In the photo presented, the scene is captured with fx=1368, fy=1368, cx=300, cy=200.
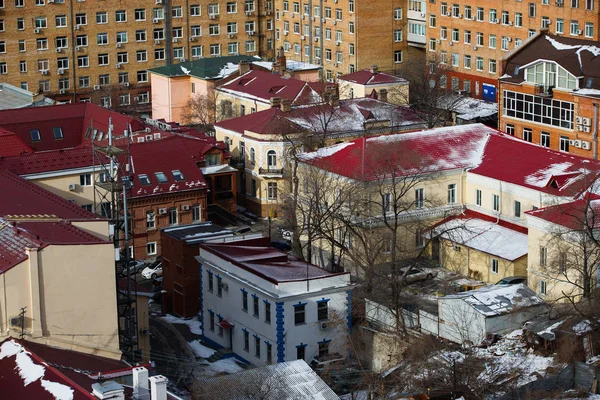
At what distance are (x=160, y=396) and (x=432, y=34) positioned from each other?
203ft

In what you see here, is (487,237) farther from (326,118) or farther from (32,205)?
(32,205)

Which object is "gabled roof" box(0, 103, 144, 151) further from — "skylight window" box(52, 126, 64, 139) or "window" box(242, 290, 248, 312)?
"window" box(242, 290, 248, 312)

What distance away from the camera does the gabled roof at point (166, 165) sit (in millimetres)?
65125

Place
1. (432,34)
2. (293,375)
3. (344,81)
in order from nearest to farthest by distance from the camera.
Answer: (293,375) → (344,81) → (432,34)

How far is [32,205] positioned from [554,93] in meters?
33.1

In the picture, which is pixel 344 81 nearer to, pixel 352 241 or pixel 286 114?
pixel 286 114

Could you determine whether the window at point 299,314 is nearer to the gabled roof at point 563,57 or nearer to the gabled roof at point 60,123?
the gabled roof at point 60,123

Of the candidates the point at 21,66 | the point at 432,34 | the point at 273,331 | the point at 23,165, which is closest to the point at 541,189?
the point at 273,331

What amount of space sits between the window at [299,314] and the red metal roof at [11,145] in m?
20.0

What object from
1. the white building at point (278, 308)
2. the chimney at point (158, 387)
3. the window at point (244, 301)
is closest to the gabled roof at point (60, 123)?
the white building at point (278, 308)

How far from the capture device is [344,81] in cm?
8175

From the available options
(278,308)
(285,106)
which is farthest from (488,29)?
(278,308)

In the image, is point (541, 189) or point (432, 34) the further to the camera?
point (432, 34)

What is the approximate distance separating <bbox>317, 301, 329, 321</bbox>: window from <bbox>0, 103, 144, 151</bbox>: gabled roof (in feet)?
71.8
